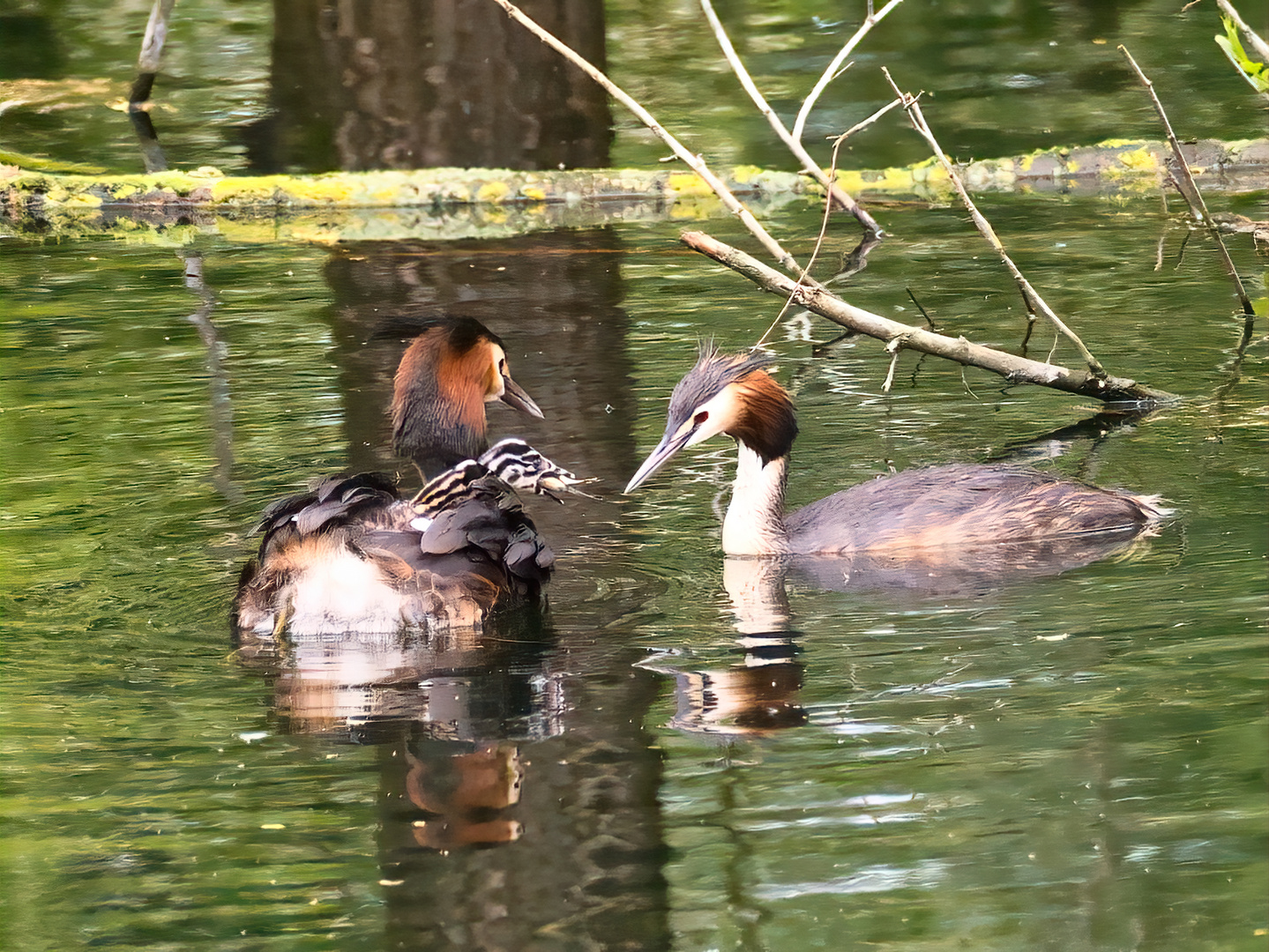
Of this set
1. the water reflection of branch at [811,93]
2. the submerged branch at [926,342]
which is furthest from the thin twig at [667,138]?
the water reflection of branch at [811,93]

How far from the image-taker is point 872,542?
25.2ft

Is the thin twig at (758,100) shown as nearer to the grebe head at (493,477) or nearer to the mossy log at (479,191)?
the grebe head at (493,477)

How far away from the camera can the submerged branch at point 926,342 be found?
27.4 ft

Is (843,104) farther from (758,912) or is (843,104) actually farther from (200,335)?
(758,912)

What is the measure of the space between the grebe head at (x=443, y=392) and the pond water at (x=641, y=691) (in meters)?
0.56

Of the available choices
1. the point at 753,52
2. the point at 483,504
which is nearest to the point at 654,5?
the point at 753,52

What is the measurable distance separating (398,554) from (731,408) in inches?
72.7

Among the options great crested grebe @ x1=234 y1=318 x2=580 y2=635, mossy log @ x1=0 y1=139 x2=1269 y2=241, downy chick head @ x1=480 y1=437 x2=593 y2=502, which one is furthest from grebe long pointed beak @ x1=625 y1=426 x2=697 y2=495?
mossy log @ x1=0 y1=139 x2=1269 y2=241

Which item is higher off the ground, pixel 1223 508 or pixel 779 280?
pixel 779 280

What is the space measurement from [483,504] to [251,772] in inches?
65.2

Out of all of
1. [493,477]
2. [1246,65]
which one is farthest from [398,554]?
[1246,65]

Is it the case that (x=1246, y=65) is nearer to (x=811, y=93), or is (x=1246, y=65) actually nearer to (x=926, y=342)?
(x=926, y=342)

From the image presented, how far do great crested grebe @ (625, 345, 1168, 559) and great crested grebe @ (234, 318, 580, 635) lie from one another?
0.70 metres

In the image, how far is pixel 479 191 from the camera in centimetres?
1468
